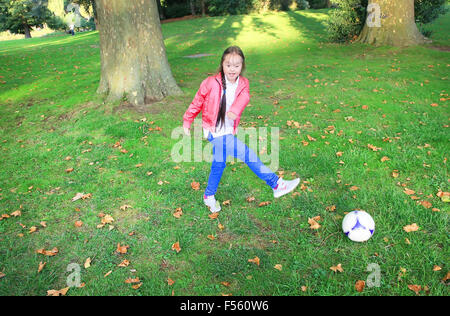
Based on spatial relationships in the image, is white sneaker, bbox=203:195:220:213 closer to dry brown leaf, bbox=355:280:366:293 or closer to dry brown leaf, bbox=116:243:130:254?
dry brown leaf, bbox=116:243:130:254

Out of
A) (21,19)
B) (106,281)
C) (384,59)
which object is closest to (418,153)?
(106,281)

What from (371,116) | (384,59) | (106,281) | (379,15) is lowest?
(106,281)

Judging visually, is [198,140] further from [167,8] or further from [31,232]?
[167,8]

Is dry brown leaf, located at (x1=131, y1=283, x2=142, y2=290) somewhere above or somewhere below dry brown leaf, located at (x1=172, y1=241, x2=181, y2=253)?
below

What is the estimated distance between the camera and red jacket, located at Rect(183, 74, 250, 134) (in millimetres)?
3680

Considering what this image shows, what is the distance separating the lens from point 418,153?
5.31 metres

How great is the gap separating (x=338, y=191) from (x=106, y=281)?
3.26m

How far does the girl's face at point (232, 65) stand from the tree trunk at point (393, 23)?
40.7 feet

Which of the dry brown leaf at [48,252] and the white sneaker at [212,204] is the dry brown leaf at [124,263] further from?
the white sneaker at [212,204]

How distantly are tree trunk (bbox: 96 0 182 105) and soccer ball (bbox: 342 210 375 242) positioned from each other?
6.14 metres

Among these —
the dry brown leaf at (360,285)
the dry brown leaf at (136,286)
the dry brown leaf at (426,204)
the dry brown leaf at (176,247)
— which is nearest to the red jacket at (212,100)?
the dry brown leaf at (176,247)

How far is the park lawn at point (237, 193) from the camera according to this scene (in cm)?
325

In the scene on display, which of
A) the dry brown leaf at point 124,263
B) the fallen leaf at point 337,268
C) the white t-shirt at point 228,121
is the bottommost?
the fallen leaf at point 337,268

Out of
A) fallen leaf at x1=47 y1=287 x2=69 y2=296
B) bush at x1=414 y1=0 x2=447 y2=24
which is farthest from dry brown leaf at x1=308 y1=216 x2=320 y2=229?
bush at x1=414 y1=0 x2=447 y2=24
